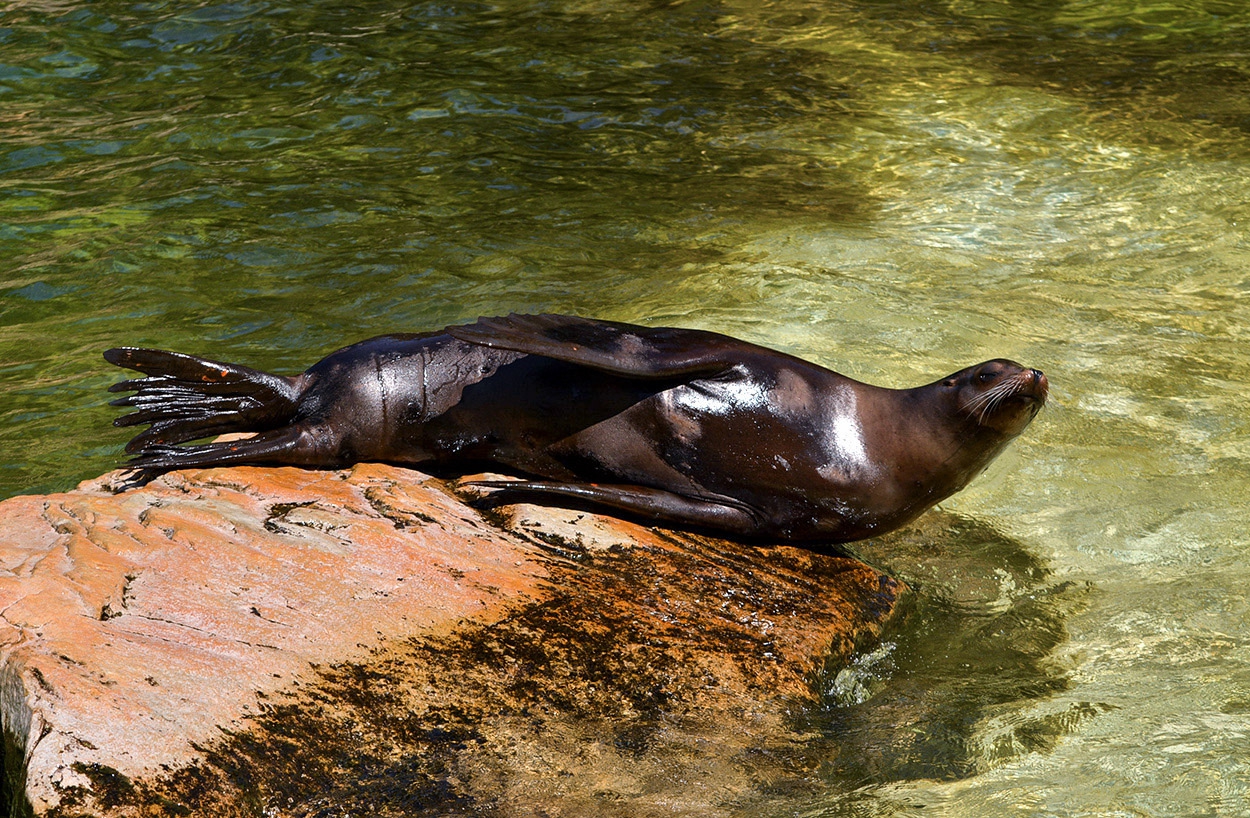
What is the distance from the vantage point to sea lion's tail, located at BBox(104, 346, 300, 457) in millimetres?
4438

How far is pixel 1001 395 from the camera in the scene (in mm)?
4434

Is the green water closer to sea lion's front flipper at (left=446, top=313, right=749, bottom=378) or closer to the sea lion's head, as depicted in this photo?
the sea lion's head

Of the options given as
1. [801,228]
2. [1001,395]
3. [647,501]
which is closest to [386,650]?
[647,501]

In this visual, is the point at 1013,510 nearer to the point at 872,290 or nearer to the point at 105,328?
the point at 872,290

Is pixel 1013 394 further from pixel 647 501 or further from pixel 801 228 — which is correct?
pixel 801 228

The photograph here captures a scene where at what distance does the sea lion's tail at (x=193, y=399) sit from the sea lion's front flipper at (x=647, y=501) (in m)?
0.81

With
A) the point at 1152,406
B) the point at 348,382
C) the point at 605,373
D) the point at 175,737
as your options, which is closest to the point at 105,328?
the point at 348,382

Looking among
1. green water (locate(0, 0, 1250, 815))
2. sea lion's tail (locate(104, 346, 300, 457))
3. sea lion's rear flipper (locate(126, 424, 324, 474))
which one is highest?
sea lion's tail (locate(104, 346, 300, 457))

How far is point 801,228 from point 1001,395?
13.0 ft

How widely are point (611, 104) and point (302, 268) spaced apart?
357 centimetres

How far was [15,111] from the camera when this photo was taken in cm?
1035

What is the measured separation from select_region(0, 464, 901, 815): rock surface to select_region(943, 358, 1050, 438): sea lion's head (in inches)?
27.2

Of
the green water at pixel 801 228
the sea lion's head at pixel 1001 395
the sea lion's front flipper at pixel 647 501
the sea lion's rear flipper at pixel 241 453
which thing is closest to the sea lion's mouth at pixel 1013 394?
the sea lion's head at pixel 1001 395

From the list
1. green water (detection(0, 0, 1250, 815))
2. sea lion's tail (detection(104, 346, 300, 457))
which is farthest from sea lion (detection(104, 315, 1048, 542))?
green water (detection(0, 0, 1250, 815))
